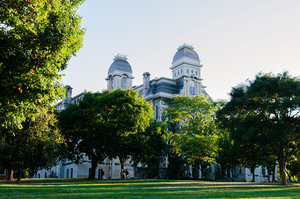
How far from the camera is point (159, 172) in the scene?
53531mm

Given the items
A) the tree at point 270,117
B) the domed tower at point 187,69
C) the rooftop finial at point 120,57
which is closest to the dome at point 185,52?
the domed tower at point 187,69

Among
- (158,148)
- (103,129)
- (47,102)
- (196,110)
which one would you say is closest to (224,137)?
(196,110)

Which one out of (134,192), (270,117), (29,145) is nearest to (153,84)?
(270,117)

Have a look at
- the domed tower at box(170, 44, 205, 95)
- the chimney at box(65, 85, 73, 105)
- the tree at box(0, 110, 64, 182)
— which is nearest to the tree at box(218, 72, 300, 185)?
the tree at box(0, 110, 64, 182)

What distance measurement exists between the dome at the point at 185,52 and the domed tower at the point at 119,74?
43.6ft

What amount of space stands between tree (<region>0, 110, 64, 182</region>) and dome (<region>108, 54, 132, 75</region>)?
48.5 m

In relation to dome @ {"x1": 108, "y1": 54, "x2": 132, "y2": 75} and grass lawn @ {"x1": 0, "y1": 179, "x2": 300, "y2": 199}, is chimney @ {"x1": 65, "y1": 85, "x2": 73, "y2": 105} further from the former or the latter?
grass lawn @ {"x1": 0, "y1": 179, "x2": 300, "y2": 199}

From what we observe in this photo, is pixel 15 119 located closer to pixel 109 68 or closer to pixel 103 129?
pixel 103 129

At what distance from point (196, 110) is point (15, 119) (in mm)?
34132

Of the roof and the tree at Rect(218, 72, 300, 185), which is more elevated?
the roof

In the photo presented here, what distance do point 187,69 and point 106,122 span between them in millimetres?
38928

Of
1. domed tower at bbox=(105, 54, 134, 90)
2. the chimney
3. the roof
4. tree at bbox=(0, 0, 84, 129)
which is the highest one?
the roof

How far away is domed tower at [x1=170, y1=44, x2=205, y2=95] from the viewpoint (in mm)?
70938

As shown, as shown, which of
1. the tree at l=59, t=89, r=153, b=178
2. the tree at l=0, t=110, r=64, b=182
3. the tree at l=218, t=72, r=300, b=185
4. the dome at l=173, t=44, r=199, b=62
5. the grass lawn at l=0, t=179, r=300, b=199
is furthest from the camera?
the dome at l=173, t=44, r=199, b=62
